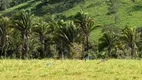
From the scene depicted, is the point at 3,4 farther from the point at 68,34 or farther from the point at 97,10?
the point at 68,34

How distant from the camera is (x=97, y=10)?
360 feet

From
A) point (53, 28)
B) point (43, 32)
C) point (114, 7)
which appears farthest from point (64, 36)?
point (114, 7)

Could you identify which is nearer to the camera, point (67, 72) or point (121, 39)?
point (67, 72)

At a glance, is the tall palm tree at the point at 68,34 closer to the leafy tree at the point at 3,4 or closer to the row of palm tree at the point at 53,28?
the row of palm tree at the point at 53,28

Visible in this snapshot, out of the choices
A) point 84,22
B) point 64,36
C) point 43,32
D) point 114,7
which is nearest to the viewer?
point 64,36

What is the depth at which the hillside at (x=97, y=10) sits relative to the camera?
96375 millimetres

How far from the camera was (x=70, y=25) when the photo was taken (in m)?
46.3

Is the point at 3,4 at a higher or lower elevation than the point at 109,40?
higher

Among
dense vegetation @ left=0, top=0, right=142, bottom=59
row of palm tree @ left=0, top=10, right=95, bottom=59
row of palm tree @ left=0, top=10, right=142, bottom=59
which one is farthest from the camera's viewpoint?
dense vegetation @ left=0, top=0, right=142, bottom=59

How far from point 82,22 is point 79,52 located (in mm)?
6556

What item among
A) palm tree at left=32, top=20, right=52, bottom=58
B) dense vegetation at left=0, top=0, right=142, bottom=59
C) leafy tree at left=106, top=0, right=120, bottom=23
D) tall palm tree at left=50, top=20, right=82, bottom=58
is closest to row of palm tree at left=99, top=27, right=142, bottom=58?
dense vegetation at left=0, top=0, right=142, bottom=59

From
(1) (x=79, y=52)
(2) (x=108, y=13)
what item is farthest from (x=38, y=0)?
(1) (x=79, y=52)

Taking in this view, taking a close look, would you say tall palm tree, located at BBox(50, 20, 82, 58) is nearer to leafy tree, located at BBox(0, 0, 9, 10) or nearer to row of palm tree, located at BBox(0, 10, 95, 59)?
row of palm tree, located at BBox(0, 10, 95, 59)

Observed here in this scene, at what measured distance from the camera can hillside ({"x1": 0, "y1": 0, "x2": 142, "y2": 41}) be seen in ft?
316
